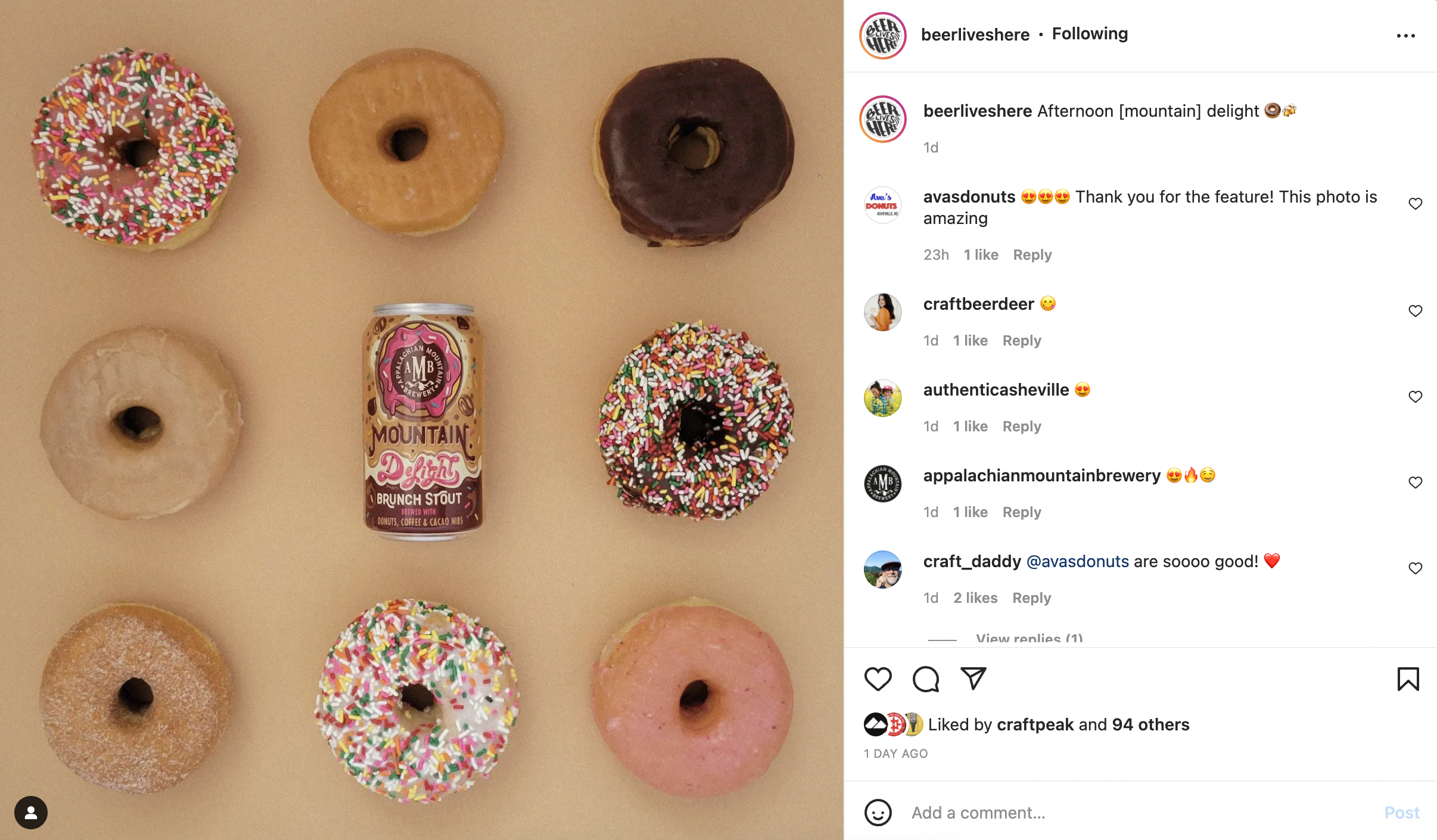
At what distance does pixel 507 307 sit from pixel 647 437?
404mm

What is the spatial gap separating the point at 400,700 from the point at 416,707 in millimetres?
140

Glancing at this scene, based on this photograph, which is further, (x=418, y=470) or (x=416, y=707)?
(x=416, y=707)

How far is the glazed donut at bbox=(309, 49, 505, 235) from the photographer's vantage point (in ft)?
5.24

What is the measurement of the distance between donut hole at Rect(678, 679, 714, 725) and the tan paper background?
175 millimetres

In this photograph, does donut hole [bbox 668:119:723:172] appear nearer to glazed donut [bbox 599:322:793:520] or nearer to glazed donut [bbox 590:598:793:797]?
glazed donut [bbox 599:322:793:520]

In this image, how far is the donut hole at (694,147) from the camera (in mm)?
1642
